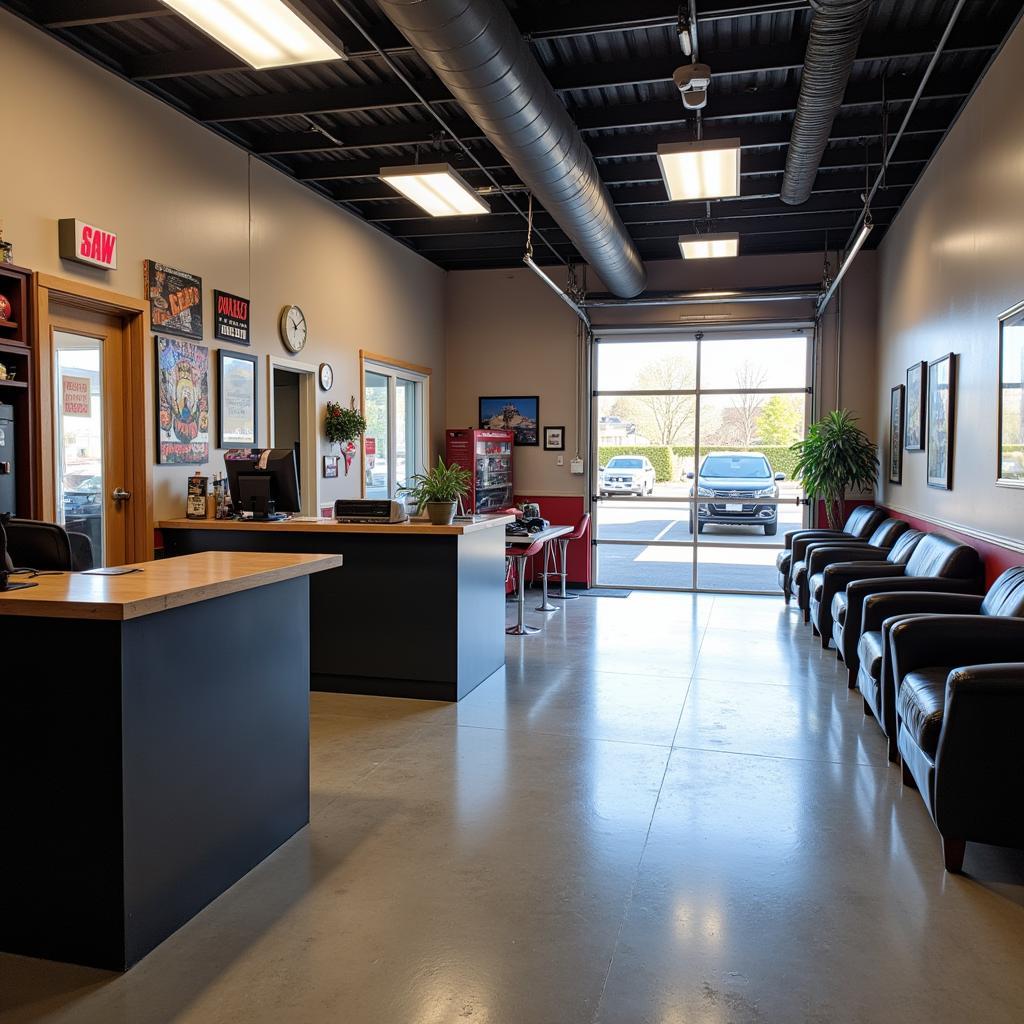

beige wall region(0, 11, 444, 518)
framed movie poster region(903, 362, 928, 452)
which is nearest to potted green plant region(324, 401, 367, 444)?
beige wall region(0, 11, 444, 518)

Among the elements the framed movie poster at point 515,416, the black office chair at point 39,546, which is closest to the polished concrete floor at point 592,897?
the black office chair at point 39,546

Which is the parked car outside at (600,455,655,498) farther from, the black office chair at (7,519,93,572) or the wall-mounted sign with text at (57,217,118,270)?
the black office chair at (7,519,93,572)

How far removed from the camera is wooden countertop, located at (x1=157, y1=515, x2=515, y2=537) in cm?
486

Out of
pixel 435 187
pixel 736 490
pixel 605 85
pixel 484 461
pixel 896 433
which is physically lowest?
pixel 736 490

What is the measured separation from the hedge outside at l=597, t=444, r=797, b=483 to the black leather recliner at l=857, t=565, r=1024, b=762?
4929 millimetres

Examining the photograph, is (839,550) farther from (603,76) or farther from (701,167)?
(603,76)

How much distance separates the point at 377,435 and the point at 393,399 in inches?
24.9

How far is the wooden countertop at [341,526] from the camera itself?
4.86 metres

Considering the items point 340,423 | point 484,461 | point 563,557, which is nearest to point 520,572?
point 563,557

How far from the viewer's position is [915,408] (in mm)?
6566

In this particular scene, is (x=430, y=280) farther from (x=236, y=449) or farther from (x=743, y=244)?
(x=236, y=449)

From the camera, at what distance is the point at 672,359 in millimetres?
9594

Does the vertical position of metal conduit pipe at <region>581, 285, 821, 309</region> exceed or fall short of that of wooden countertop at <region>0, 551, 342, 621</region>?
it exceeds it

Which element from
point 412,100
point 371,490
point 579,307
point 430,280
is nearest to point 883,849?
point 412,100
